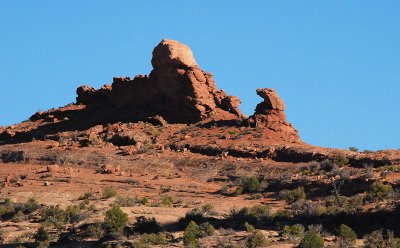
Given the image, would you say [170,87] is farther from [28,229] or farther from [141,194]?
[28,229]

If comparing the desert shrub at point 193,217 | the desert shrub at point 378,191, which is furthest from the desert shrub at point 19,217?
the desert shrub at point 378,191

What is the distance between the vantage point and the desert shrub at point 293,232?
145 ft

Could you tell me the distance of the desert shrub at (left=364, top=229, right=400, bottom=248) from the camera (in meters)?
41.7

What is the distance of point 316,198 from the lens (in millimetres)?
52969

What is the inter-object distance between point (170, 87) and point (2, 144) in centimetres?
1253

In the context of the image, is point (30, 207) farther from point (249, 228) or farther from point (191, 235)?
point (249, 228)

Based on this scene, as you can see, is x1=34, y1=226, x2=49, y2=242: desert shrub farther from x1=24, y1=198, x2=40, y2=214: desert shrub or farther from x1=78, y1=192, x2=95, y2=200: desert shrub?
x1=78, y1=192, x2=95, y2=200: desert shrub

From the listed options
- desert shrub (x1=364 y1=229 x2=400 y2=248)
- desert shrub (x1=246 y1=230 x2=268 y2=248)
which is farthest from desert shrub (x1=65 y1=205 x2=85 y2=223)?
desert shrub (x1=364 y1=229 x2=400 y2=248)

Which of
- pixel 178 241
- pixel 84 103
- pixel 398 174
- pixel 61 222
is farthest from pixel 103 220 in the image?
pixel 84 103

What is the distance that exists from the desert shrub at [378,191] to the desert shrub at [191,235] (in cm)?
966

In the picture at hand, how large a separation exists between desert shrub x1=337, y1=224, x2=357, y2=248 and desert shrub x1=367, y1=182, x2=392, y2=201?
6.00 m

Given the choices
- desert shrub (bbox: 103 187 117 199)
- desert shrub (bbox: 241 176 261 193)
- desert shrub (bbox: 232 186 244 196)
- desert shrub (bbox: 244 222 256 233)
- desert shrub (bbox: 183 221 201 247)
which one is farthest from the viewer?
desert shrub (bbox: 241 176 261 193)

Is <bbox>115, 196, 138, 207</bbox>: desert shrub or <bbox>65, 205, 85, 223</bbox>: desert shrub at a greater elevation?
<bbox>115, 196, 138, 207</bbox>: desert shrub

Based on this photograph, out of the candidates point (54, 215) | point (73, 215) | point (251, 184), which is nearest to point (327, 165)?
point (251, 184)
